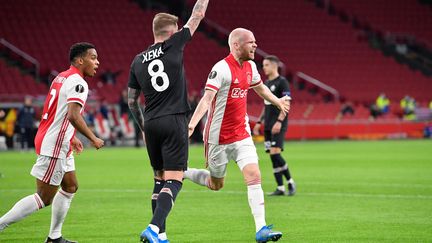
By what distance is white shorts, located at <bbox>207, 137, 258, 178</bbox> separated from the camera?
993 cm

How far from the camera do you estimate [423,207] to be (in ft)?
42.9

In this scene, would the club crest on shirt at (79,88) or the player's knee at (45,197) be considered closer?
the club crest on shirt at (79,88)

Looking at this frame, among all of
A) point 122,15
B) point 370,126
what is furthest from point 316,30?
point 122,15

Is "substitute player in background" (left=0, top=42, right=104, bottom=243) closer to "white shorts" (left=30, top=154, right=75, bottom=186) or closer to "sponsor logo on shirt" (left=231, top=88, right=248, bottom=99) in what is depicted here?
"white shorts" (left=30, top=154, right=75, bottom=186)

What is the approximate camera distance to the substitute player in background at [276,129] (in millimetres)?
15656

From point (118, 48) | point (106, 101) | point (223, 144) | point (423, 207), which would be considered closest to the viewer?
point (223, 144)

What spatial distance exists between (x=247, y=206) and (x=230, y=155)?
3.59m

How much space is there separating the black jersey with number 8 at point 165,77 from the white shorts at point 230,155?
4.26ft

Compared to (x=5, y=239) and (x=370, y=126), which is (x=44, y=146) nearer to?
(x=5, y=239)

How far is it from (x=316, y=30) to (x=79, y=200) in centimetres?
3547

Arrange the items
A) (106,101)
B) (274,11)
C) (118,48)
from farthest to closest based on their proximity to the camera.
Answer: (274,11)
(118,48)
(106,101)

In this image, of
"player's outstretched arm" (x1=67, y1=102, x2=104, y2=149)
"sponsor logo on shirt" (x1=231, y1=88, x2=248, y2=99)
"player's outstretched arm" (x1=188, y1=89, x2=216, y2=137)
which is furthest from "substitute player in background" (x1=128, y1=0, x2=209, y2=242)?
"sponsor logo on shirt" (x1=231, y1=88, x2=248, y2=99)

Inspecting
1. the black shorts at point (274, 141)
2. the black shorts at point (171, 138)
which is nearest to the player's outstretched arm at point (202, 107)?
the black shorts at point (171, 138)

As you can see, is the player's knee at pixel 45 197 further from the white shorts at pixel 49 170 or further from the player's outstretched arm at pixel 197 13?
the player's outstretched arm at pixel 197 13
